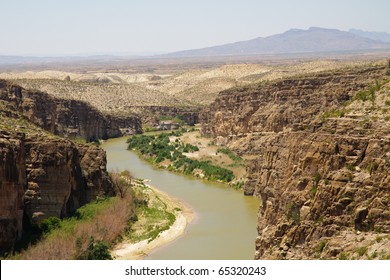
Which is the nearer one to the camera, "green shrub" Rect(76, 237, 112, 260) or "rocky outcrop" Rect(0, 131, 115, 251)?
"green shrub" Rect(76, 237, 112, 260)

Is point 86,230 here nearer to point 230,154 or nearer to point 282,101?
point 230,154

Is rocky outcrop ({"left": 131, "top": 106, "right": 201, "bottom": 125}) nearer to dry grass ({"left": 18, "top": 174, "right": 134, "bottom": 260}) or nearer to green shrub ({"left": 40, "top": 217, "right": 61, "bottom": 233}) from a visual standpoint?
dry grass ({"left": 18, "top": 174, "right": 134, "bottom": 260})

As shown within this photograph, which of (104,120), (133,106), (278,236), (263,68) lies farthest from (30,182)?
(263,68)

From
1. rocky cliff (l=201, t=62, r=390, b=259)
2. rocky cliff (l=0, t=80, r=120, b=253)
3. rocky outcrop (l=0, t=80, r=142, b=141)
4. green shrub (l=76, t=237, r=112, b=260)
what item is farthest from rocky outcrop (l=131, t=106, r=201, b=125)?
rocky cliff (l=201, t=62, r=390, b=259)

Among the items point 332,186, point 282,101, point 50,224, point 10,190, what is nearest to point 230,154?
point 282,101

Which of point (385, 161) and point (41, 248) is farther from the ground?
point (385, 161)

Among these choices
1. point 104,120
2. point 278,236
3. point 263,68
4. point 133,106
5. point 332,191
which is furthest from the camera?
point 263,68

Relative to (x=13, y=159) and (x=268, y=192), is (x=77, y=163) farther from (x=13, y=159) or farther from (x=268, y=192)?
(x=268, y=192)
